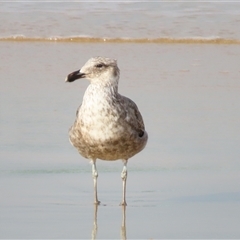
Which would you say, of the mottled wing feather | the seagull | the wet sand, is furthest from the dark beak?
the wet sand

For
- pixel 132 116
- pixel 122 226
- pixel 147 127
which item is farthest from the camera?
pixel 147 127

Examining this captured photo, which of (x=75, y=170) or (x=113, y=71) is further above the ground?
(x=113, y=71)

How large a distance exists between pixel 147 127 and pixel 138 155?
0.92 meters

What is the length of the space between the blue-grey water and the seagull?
1.13 ft

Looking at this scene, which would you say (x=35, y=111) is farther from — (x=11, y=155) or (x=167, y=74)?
(x=167, y=74)

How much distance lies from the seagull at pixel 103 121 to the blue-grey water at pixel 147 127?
13.5 inches

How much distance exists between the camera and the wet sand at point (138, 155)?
6.28 metres

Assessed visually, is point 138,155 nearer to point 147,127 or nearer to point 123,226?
point 147,127

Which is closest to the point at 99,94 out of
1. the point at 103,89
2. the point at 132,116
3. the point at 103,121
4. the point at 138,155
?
the point at 103,89

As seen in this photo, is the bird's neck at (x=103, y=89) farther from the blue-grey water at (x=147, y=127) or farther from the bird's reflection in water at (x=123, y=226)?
the bird's reflection in water at (x=123, y=226)

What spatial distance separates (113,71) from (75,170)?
3.49 feet

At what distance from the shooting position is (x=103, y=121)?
6.86 m

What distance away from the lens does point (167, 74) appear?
38.9 ft

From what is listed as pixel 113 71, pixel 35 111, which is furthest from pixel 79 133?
pixel 35 111
